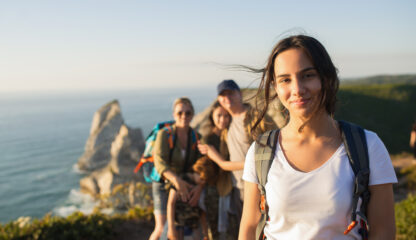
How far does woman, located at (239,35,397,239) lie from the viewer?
1551 millimetres

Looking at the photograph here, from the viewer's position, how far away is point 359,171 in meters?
1.52

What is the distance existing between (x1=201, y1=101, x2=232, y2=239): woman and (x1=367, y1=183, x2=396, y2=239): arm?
2760 mm

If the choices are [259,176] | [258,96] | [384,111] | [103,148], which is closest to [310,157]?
[259,176]

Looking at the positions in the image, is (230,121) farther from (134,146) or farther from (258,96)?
(134,146)

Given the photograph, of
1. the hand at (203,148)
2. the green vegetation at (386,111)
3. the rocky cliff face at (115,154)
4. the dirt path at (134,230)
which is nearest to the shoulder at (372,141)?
the hand at (203,148)

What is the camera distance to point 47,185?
5303 cm

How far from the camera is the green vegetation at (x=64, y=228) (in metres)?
5.87

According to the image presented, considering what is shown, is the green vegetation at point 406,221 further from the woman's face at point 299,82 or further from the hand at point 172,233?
the woman's face at point 299,82

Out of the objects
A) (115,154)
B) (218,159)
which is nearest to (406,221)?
(218,159)

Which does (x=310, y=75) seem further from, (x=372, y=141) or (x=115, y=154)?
(x=115, y=154)

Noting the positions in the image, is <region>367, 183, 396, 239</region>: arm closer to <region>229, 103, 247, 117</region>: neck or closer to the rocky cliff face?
<region>229, 103, 247, 117</region>: neck

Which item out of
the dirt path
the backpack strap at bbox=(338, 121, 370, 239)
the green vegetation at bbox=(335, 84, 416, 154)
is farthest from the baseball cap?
the green vegetation at bbox=(335, 84, 416, 154)

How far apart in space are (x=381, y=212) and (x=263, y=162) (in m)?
0.69

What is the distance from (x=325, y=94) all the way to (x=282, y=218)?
77cm
